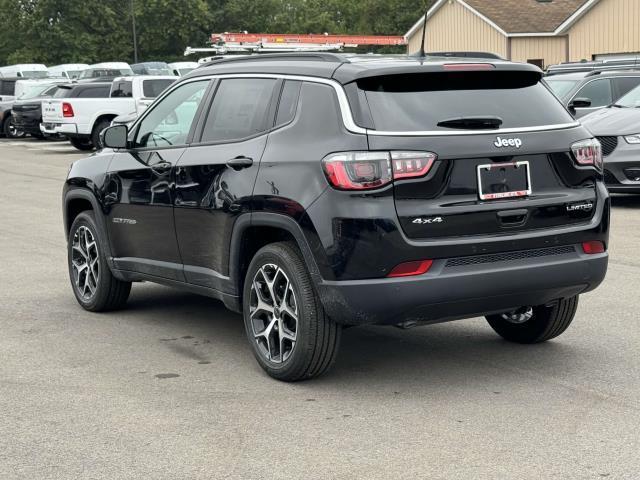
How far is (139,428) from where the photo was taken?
5.43 m

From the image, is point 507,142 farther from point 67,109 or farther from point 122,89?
point 67,109

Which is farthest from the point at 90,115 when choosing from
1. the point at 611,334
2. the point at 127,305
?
the point at 611,334

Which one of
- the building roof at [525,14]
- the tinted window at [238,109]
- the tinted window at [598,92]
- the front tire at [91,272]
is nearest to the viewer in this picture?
the tinted window at [238,109]

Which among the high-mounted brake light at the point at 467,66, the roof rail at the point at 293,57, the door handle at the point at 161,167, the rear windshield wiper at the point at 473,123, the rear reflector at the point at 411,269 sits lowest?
the rear reflector at the point at 411,269

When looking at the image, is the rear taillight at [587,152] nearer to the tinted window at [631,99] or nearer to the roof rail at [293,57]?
the roof rail at [293,57]

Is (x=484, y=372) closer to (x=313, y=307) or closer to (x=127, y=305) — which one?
(x=313, y=307)

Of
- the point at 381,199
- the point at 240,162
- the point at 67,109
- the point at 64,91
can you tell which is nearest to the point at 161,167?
the point at 240,162

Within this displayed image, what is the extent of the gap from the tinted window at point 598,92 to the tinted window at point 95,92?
14.6 meters

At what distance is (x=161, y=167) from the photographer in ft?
23.8

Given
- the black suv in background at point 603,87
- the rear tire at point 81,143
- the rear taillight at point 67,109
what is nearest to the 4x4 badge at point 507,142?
the black suv in background at point 603,87

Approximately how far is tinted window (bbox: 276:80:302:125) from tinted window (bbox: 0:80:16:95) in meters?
34.1

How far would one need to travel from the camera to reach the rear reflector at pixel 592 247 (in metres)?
6.23

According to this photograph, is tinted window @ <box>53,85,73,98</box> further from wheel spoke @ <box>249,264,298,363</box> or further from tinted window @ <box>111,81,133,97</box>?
wheel spoke @ <box>249,264,298,363</box>

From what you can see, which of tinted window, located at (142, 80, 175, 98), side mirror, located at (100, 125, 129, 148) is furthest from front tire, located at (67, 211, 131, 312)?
tinted window, located at (142, 80, 175, 98)
